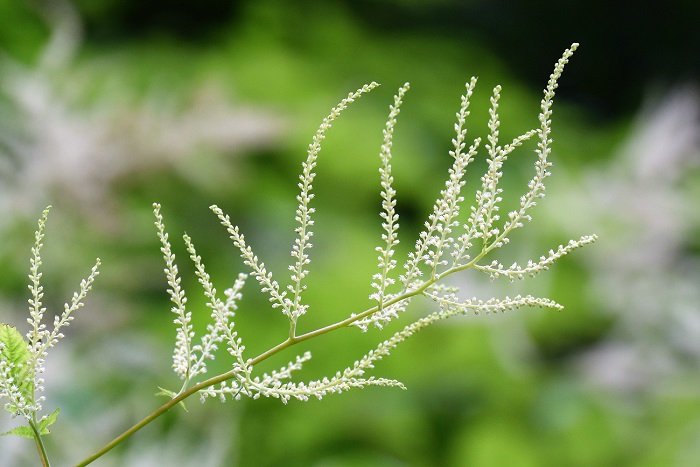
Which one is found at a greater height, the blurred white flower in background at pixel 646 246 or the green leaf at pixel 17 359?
the blurred white flower in background at pixel 646 246

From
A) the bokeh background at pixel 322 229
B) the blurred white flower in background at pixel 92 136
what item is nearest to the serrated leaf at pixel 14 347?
the bokeh background at pixel 322 229

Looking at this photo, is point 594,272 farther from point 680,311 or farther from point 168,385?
point 168,385

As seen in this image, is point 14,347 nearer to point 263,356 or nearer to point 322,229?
point 263,356

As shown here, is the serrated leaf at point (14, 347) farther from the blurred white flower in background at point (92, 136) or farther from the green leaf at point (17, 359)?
the blurred white flower in background at point (92, 136)

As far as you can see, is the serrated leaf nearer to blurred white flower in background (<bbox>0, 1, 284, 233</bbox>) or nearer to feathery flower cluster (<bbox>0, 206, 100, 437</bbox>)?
feathery flower cluster (<bbox>0, 206, 100, 437</bbox>)

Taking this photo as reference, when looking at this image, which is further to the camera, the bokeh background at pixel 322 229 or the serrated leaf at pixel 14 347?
the bokeh background at pixel 322 229

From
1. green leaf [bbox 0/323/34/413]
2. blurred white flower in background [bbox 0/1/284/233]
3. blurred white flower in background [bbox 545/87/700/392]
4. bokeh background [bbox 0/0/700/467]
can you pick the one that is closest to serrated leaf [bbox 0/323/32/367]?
green leaf [bbox 0/323/34/413]
